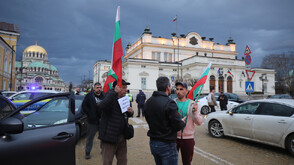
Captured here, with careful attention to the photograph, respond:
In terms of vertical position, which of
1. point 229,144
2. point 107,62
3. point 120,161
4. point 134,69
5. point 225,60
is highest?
point 107,62

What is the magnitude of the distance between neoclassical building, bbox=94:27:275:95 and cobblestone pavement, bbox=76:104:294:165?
28.1 m

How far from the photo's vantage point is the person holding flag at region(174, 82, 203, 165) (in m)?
3.07

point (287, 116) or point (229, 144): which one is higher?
point (287, 116)

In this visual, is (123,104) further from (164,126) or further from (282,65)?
(282,65)

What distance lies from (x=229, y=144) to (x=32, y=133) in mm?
5920

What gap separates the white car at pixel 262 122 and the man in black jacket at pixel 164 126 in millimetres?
4258

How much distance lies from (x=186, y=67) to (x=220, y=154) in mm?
40182

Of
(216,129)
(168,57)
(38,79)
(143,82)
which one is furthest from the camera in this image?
(38,79)

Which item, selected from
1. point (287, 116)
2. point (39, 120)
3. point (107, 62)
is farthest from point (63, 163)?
point (107, 62)

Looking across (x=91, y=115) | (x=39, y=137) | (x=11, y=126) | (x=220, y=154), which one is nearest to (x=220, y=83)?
(x=220, y=154)

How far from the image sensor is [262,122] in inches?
213

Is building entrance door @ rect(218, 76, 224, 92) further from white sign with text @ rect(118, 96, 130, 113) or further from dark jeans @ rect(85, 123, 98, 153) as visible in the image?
white sign with text @ rect(118, 96, 130, 113)

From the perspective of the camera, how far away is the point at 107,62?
9456cm

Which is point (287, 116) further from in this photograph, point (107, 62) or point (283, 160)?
point (107, 62)
